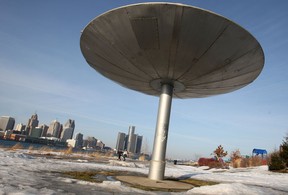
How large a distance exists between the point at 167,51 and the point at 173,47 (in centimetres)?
40

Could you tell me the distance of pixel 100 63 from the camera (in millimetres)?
12125

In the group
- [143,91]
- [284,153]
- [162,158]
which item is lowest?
[162,158]

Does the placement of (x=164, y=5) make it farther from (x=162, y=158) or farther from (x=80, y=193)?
(x=162, y=158)

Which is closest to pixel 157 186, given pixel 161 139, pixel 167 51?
pixel 161 139

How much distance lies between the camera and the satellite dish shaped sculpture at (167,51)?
8055 millimetres

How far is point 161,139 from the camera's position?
11.1 meters

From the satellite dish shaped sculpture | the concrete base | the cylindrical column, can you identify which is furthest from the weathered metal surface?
the concrete base

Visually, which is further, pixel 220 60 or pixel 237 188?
pixel 220 60

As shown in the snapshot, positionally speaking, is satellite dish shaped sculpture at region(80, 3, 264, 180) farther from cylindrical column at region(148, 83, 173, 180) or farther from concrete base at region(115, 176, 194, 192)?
concrete base at region(115, 176, 194, 192)

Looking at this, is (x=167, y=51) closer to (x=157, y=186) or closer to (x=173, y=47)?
(x=173, y=47)

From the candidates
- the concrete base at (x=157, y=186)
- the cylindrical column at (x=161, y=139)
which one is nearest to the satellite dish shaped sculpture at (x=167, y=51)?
the cylindrical column at (x=161, y=139)

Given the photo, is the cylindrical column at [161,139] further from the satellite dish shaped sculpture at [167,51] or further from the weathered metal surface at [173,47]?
the weathered metal surface at [173,47]

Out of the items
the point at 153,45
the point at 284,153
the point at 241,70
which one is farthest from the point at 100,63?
the point at 284,153

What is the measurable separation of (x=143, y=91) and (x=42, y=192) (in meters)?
10.6
